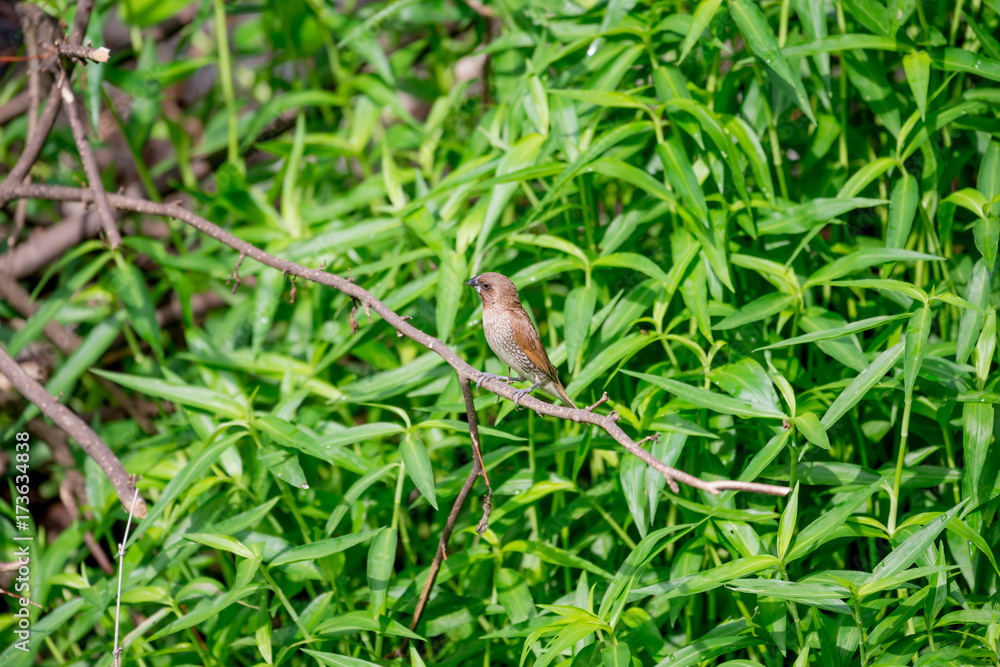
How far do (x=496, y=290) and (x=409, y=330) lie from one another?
1.80 ft

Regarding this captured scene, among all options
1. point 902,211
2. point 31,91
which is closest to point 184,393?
point 31,91

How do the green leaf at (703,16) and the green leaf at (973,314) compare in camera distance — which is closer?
the green leaf at (973,314)

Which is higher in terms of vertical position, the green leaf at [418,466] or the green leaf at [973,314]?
the green leaf at [973,314]

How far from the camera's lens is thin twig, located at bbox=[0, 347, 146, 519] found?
1.94 metres

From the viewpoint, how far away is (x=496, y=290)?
219cm

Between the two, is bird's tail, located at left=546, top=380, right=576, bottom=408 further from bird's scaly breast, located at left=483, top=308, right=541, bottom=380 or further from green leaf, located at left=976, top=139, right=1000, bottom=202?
green leaf, located at left=976, top=139, right=1000, bottom=202

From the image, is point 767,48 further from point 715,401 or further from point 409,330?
point 409,330

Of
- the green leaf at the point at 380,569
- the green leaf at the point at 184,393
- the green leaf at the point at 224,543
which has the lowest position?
the green leaf at the point at 380,569

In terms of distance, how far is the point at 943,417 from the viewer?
75.4 inches

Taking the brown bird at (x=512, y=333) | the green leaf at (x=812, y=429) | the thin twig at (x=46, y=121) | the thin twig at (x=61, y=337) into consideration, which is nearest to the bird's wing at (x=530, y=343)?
the brown bird at (x=512, y=333)

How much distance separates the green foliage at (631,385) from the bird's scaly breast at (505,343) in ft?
0.42

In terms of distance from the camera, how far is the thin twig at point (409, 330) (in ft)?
3.73

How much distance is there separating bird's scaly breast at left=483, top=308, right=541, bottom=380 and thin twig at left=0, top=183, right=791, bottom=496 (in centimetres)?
25

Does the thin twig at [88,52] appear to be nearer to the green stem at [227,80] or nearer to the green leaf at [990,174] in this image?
the green stem at [227,80]
